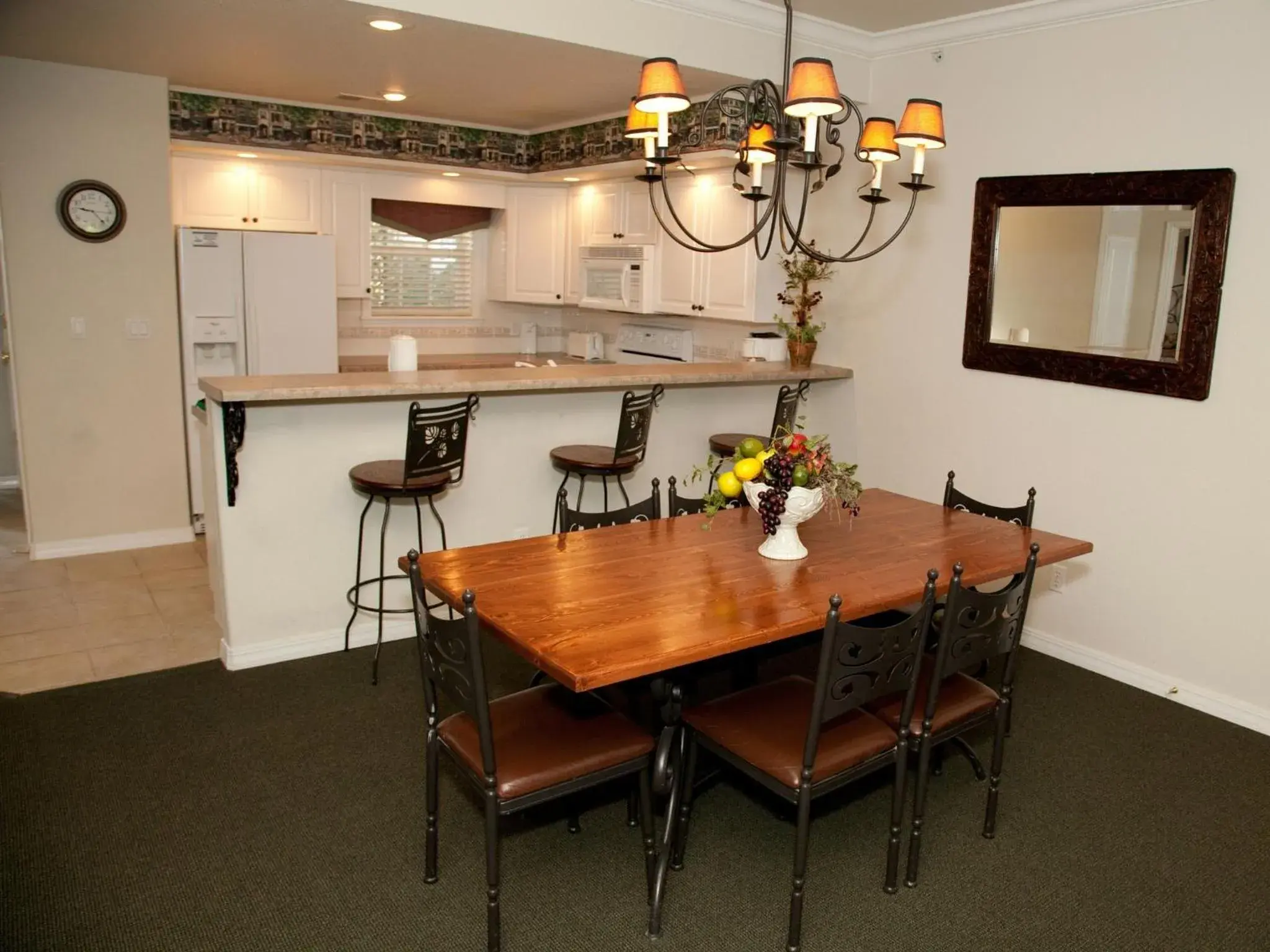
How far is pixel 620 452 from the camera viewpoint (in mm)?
4027

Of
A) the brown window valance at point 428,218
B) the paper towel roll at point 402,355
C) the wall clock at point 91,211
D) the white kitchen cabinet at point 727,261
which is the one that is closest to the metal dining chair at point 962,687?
the paper towel roll at point 402,355

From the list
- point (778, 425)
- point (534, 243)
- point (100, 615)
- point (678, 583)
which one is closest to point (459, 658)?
point (678, 583)

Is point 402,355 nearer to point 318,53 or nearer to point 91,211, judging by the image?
point 318,53

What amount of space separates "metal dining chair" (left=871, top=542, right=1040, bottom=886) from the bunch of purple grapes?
0.50m

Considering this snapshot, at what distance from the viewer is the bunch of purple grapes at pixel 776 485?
2.64m

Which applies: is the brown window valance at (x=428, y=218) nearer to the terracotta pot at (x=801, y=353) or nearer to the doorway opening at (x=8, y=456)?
the doorway opening at (x=8, y=456)

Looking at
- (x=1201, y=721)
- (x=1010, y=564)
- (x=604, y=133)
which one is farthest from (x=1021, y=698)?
(x=604, y=133)

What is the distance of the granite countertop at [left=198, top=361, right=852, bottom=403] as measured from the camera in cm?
343

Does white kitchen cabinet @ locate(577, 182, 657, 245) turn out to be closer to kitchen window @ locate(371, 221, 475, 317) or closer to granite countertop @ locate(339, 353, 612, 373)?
granite countertop @ locate(339, 353, 612, 373)

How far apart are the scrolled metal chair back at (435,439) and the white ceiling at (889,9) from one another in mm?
2170

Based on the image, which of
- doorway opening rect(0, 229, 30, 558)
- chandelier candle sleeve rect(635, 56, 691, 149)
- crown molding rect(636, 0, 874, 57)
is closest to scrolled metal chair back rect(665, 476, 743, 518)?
chandelier candle sleeve rect(635, 56, 691, 149)

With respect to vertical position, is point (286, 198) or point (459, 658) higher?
point (286, 198)

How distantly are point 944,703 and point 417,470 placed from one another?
1.95 metres

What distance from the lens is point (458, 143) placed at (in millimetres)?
6246
